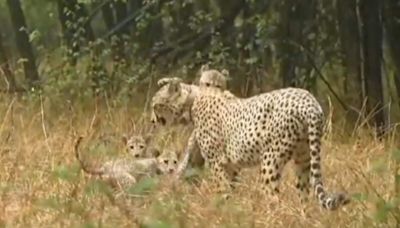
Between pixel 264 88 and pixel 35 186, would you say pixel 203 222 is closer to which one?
pixel 35 186

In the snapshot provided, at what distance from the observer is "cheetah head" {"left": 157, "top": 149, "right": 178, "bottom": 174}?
743 centimetres

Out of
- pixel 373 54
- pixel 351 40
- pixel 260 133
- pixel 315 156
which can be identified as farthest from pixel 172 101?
pixel 373 54

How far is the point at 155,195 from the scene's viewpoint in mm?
6434

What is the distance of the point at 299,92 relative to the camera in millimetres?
7008

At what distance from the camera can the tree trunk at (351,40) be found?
10812 mm

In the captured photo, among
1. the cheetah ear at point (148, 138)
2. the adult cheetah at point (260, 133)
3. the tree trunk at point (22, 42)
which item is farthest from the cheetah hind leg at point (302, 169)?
the tree trunk at point (22, 42)

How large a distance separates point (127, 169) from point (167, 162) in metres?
0.44

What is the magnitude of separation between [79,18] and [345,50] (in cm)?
234

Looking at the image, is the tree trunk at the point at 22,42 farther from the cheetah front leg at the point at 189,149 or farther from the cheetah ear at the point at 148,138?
the cheetah front leg at the point at 189,149

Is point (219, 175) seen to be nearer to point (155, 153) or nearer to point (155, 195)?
point (155, 153)

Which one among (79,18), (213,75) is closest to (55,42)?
(79,18)

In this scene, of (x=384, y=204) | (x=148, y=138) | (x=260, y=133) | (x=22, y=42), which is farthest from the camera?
(x=22, y=42)

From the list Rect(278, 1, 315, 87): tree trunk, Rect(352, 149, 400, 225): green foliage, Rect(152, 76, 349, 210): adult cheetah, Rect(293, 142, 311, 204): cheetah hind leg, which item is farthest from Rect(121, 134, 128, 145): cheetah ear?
Rect(278, 1, 315, 87): tree trunk

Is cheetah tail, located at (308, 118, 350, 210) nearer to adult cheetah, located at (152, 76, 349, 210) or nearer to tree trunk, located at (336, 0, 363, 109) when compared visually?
adult cheetah, located at (152, 76, 349, 210)
